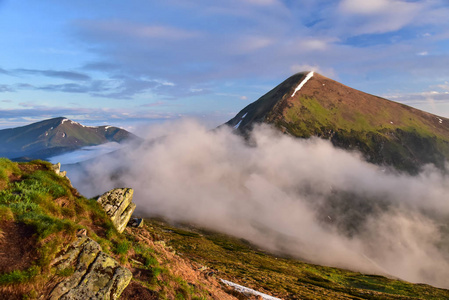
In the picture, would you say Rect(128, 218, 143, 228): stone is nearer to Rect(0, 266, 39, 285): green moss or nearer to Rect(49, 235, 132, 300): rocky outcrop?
Rect(49, 235, 132, 300): rocky outcrop

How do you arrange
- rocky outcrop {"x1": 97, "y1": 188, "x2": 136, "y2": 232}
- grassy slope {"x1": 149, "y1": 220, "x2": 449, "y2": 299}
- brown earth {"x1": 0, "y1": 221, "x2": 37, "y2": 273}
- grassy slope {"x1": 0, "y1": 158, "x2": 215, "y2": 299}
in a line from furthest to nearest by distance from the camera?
grassy slope {"x1": 149, "y1": 220, "x2": 449, "y2": 299}
rocky outcrop {"x1": 97, "y1": 188, "x2": 136, "y2": 232}
grassy slope {"x1": 0, "y1": 158, "x2": 215, "y2": 299}
brown earth {"x1": 0, "y1": 221, "x2": 37, "y2": 273}

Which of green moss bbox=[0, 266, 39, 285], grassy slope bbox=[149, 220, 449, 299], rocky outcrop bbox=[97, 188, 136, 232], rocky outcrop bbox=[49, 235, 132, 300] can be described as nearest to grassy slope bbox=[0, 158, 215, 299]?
green moss bbox=[0, 266, 39, 285]

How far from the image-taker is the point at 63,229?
14.1 m

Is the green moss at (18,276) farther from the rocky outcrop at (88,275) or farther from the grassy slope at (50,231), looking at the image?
the rocky outcrop at (88,275)

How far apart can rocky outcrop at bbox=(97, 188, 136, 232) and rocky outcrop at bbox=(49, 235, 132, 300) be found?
35.5 ft

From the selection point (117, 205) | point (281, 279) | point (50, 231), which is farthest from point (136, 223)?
point (281, 279)

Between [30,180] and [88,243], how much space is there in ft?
32.4

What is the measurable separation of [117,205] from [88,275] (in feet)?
44.6

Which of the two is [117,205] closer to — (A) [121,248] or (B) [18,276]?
(A) [121,248]

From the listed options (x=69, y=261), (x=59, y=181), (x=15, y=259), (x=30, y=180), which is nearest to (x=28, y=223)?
(x=15, y=259)

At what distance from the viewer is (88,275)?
13.5 meters

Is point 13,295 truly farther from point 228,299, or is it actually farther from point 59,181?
point 228,299

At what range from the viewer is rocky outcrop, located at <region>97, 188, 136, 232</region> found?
83.4ft

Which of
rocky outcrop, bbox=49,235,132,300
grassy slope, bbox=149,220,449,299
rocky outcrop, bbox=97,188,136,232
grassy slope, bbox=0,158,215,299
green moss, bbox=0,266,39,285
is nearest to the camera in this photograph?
green moss, bbox=0,266,39,285
